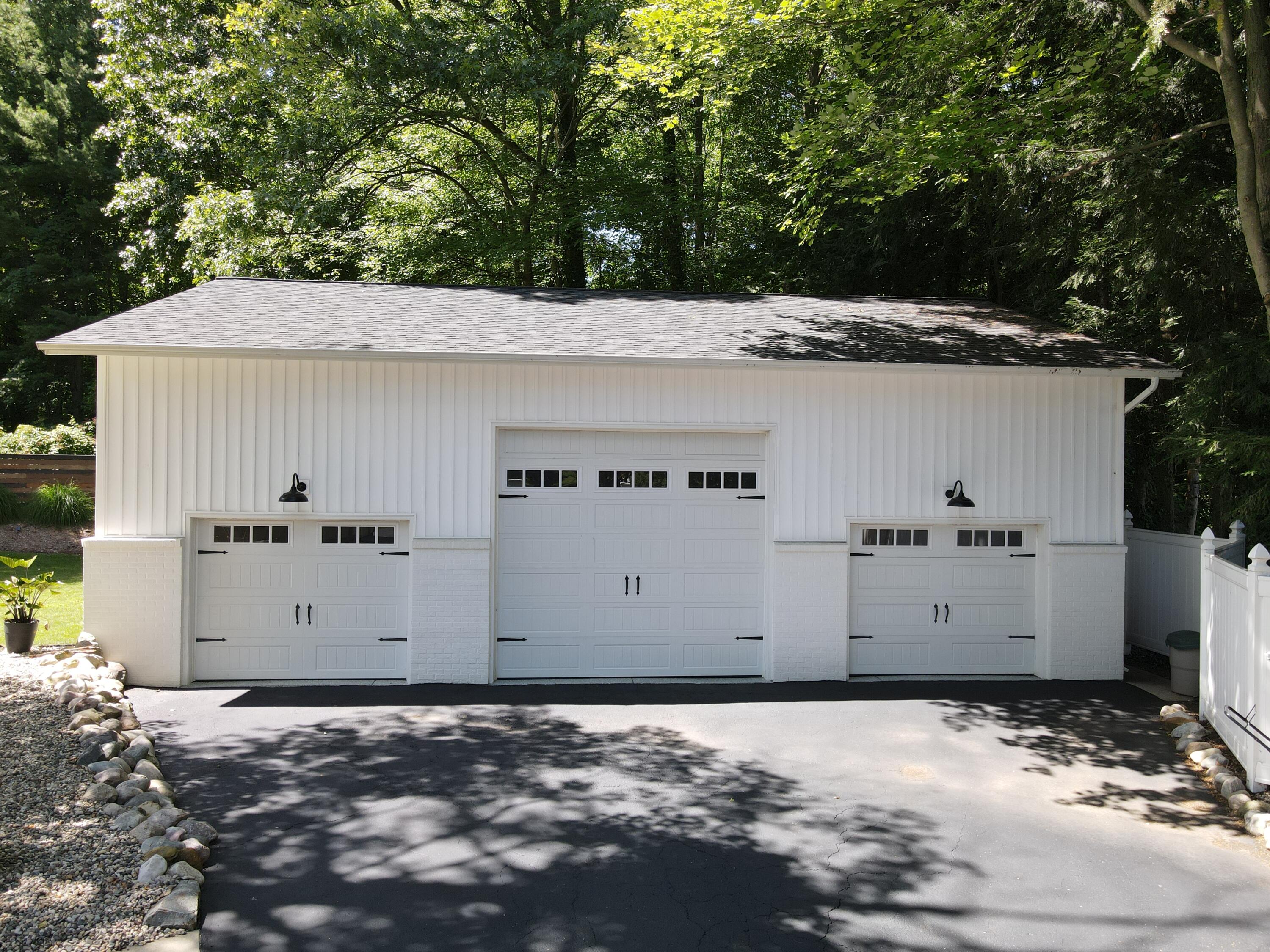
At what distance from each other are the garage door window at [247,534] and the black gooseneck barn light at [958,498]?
696 cm

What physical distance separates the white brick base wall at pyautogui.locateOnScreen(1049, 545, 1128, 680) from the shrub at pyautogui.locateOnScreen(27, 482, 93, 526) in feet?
51.3

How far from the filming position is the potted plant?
9.10 metres

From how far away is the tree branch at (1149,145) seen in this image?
945cm

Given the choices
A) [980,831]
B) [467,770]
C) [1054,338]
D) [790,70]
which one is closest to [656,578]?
[467,770]

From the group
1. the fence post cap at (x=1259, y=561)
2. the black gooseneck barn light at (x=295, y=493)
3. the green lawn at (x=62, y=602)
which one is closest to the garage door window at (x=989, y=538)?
the fence post cap at (x=1259, y=561)

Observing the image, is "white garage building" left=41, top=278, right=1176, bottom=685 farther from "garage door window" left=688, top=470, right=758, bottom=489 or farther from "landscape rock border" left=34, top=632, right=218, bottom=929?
"landscape rock border" left=34, top=632, right=218, bottom=929

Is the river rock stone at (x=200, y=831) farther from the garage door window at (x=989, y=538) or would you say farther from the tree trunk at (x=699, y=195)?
the tree trunk at (x=699, y=195)

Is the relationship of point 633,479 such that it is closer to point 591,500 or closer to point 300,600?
point 591,500

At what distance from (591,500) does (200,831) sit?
5137 mm

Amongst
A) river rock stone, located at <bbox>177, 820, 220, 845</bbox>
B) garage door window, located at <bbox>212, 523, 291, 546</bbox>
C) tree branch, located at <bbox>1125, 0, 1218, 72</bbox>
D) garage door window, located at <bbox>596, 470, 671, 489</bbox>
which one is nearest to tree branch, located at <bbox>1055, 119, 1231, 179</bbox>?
tree branch, located at <bbox>1125, 0, 1218, 72</bbox>

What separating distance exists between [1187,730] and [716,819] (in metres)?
4.40

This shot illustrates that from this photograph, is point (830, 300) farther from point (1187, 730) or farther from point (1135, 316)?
point (1187, 730)

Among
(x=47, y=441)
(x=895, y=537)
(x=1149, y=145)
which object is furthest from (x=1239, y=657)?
(x=47, y=441)

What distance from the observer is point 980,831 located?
5719mm
